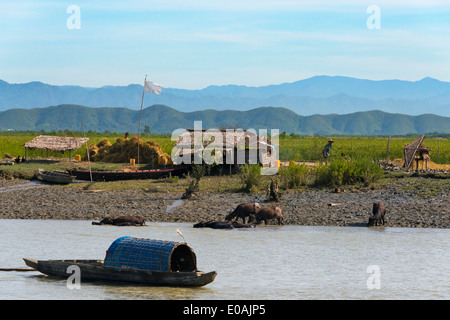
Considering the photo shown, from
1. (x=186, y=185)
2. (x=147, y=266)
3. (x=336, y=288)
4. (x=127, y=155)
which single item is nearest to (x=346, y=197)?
(x=186, y=185)

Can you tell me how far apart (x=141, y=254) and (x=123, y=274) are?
714mm

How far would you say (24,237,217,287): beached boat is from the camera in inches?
645

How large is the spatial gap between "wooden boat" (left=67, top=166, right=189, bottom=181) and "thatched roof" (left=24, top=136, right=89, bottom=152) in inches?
390

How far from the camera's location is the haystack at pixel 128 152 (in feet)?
171

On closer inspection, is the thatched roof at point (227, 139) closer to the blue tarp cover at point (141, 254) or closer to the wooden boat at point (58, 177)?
the wooden boat at point (58, 177)

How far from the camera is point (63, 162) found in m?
→ 51.8

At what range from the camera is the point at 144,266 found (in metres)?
16.6

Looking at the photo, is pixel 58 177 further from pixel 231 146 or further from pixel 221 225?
pixel 221 225

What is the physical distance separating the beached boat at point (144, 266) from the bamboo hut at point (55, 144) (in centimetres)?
3568
